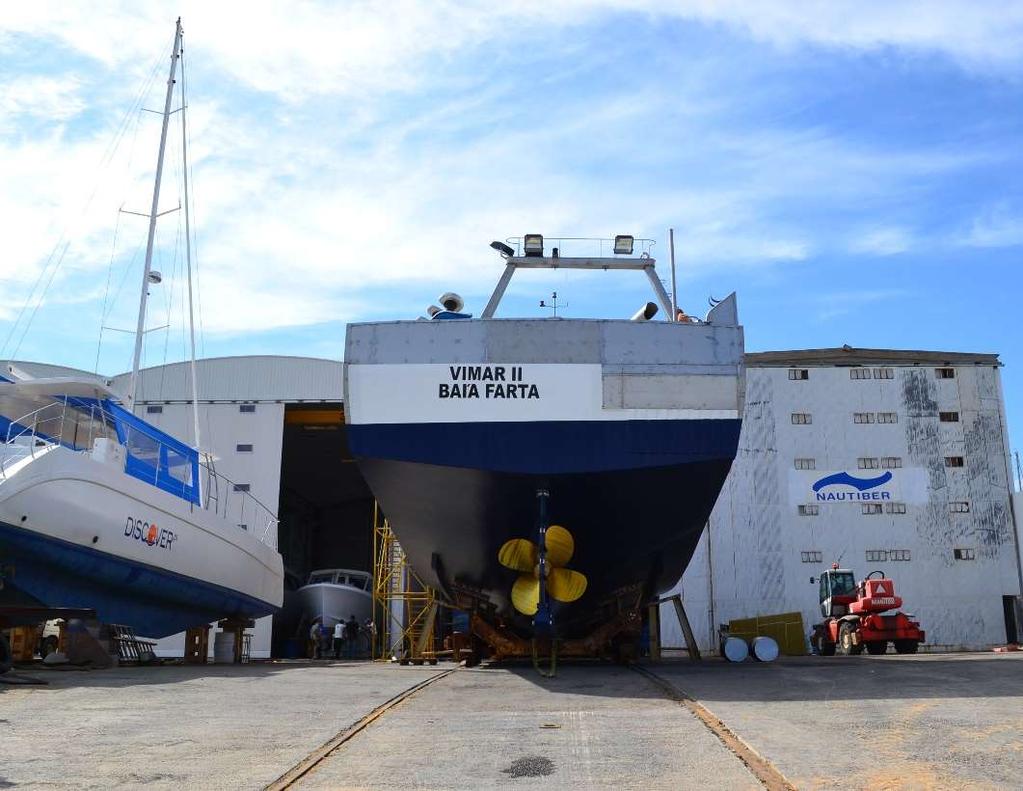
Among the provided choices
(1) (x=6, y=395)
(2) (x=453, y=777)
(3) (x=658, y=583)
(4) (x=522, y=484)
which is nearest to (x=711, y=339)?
(4) (x=522, y=484)

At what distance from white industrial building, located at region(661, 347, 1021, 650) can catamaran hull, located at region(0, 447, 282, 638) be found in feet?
44.1

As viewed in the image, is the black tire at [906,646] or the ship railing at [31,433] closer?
the ship railing at [31,433]

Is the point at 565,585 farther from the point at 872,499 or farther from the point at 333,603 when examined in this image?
the point at 333,603

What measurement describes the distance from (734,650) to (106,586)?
33.6 ft

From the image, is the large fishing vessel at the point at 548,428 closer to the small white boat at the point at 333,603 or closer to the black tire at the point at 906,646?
the black tire at the point at 906,646

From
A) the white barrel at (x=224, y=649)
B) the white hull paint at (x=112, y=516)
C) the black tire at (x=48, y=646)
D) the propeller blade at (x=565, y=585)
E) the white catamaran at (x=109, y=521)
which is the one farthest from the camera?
the white barrel at (x=224, y=649)

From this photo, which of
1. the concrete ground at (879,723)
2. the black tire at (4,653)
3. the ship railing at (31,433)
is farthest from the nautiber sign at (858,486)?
the black tire at (4,653)

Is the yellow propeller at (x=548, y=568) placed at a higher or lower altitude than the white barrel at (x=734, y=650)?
higher

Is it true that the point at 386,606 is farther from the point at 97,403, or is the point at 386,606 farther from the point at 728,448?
the point at 728,448

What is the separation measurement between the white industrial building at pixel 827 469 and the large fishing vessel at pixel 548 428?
14.2 metres

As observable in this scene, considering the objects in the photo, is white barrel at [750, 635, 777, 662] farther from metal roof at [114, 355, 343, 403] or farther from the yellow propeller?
metal roof at [114, 355, 343, 403]

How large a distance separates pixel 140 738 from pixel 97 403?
9139mm

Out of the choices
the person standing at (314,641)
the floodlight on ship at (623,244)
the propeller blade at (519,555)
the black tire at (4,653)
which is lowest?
the person standing at (314,641)

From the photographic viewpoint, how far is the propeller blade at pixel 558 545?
404 inches
